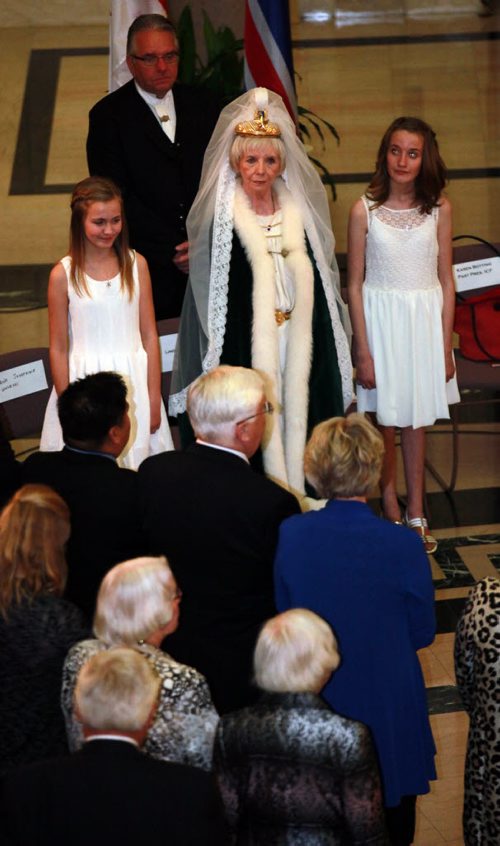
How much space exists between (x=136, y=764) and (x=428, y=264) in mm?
3483

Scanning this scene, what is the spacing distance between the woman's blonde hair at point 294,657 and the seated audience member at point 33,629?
0.53m

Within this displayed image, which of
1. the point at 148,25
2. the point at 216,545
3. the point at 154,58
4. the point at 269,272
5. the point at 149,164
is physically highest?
the point at 148,25

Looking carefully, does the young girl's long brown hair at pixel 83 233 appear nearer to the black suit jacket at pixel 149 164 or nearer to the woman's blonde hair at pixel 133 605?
the black suit jacket at pixel 149 164

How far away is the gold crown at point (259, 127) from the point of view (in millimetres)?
5230

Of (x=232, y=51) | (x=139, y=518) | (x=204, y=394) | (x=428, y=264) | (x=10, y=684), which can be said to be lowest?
(x=10, y=684)

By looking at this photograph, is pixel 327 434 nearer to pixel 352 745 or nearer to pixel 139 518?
pixel 139 518

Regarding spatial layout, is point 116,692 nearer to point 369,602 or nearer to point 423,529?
point 369,602

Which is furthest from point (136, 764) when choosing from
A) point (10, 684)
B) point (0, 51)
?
point (0, 51)

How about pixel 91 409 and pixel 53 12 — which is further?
pixel 53 12

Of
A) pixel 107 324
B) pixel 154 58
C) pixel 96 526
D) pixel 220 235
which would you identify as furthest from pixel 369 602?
pixel 154 58

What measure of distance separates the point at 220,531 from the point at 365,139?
8.07 m

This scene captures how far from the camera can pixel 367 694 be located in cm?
370

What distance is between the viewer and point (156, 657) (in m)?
3.23

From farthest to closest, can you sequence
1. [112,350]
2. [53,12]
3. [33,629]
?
1. [53,12]
2. [112,350]
3. [33,629]
